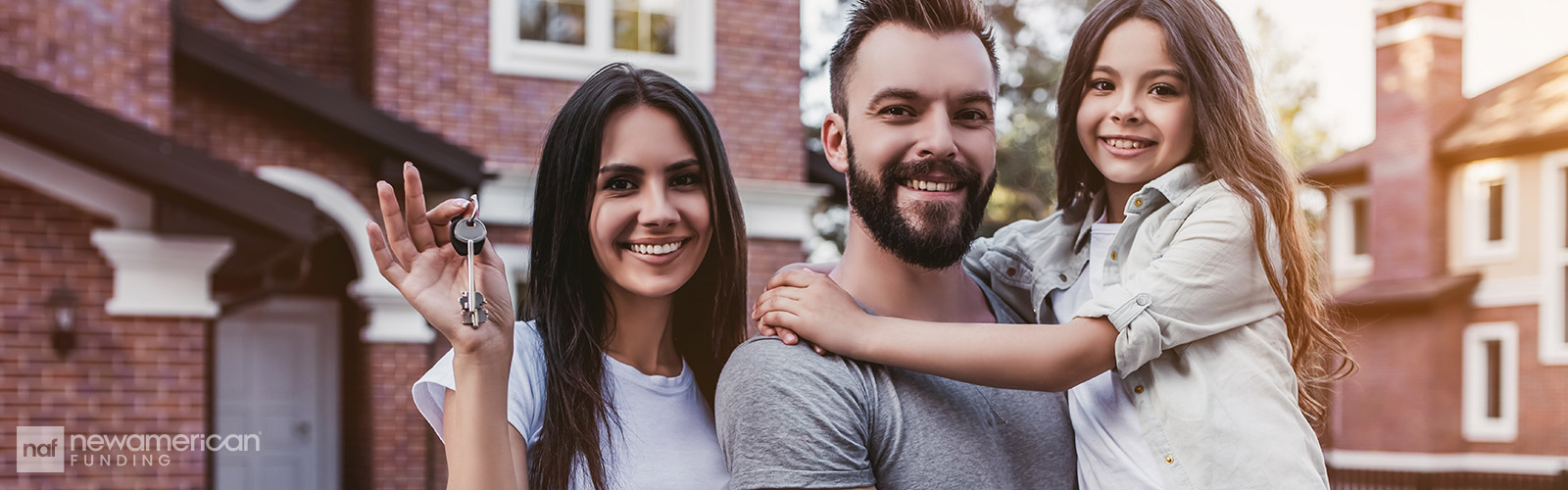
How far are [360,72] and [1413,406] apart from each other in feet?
69.3

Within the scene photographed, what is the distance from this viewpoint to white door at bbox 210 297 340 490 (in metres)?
11.1

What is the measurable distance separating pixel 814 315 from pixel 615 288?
61 cm

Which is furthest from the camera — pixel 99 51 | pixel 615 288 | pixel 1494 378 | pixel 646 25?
pixel 1494 378

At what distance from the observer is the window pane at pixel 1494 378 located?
78.9 ft

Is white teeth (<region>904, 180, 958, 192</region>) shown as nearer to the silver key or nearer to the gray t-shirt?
the gray t-shirt

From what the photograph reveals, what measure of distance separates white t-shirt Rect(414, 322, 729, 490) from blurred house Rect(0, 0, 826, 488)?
3865 millimetres

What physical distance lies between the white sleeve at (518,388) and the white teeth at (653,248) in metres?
0.30

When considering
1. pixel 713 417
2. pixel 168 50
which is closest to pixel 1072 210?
pixel 713 417

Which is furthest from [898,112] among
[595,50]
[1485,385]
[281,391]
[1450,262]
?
[1485,385]

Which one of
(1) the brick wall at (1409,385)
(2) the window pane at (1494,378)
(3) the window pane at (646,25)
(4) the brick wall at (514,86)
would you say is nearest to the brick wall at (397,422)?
(4) the brick wall at (514,86)

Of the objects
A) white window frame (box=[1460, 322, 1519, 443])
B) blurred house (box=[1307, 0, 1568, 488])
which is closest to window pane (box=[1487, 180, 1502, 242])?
blurred house (box=[1307, 0, 1568, 488])

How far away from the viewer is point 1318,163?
2797 cm

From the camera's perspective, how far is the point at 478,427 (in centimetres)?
234

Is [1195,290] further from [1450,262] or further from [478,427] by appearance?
[1450,262]
